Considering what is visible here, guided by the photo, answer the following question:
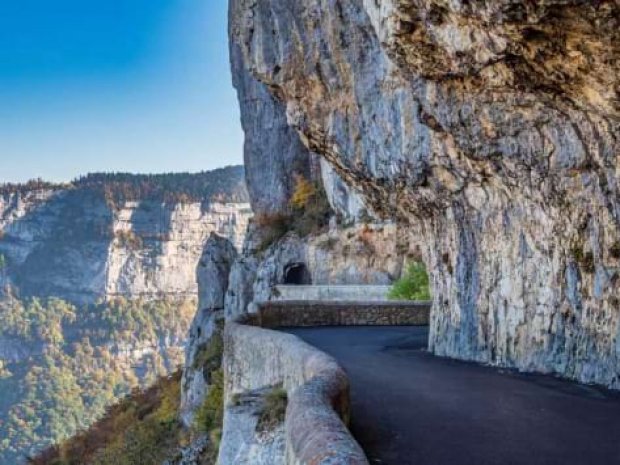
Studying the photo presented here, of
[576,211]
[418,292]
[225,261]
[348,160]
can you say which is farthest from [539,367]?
[225,261]

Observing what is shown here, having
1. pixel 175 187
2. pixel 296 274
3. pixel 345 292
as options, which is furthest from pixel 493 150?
pixel 175 187

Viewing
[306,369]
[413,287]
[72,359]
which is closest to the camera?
[306,369]

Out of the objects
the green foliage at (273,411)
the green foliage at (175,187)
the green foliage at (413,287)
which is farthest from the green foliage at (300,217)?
the green foliage at (175,187)

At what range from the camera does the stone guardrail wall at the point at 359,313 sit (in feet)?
75.3

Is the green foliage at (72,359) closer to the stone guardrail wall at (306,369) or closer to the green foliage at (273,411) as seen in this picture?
the stone guardrail wall at (306,369)

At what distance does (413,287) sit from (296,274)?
1901 centimetres

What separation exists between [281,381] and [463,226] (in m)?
5.03

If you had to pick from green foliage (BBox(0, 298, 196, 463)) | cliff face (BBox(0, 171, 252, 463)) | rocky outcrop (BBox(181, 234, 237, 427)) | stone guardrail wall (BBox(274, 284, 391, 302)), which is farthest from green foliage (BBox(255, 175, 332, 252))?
cliff face (BBox(0, 171, 252, 463))

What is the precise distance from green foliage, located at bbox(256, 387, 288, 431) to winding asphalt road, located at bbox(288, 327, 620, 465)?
0.99m

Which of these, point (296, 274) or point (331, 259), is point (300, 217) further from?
point (331, 259)

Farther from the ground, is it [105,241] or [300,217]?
[105,241]

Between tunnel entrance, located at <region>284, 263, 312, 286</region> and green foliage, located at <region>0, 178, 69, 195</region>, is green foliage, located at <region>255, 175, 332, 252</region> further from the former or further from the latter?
green foliage, located at <region>0, 178, 69, 195</region>

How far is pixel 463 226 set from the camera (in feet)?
46.7

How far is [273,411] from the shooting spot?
33.9 ft
